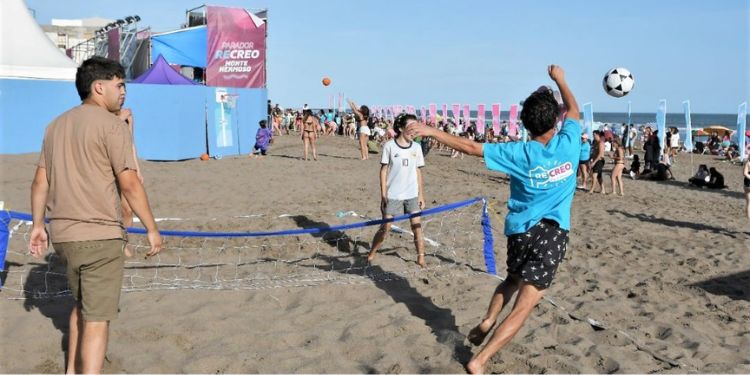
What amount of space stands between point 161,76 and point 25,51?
3.44 meters

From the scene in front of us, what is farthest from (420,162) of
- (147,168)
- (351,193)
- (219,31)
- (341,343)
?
(219,31)

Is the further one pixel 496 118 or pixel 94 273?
pixel 496 118

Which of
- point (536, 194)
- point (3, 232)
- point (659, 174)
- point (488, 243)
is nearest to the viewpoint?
point (536, 194)

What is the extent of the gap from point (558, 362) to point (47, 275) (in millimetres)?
4727

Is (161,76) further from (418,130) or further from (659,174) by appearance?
(418,130)

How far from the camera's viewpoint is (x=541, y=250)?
12.0 feet

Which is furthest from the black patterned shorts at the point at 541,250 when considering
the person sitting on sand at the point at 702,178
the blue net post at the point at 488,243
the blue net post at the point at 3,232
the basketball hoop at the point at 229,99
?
the basketball hoop at the point at 229,99

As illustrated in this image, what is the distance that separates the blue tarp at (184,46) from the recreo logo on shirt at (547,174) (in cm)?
1844

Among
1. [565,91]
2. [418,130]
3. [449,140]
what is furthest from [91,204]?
[565,91]

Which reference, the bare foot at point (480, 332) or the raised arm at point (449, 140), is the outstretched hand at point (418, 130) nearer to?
the raised arm at point (449, 140)

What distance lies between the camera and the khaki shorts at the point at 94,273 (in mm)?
3154

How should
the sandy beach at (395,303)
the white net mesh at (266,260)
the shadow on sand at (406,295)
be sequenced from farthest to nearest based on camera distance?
1. the white net mesh at (266,260)
2. the shadow on sand at (406,295)
3. the sandy beach at (395,303)

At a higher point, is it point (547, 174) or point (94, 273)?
point (547, 174)

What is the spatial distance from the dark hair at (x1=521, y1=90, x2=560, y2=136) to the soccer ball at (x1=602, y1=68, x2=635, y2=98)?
6014mm
